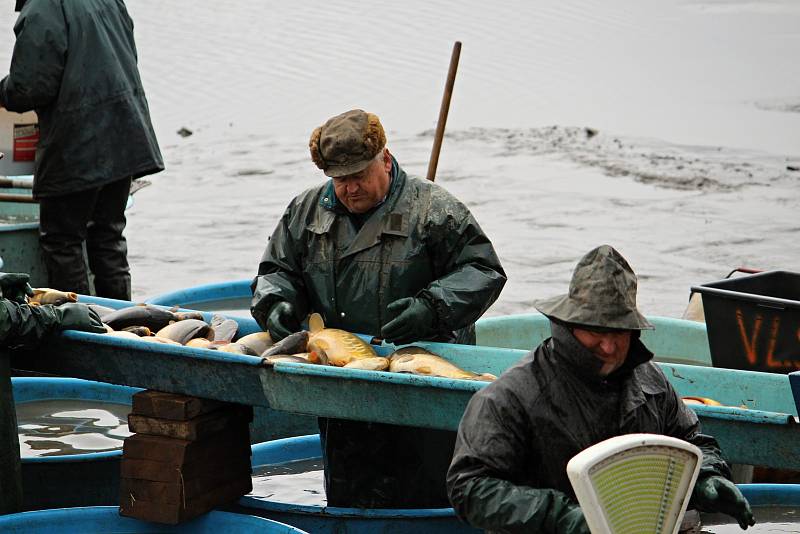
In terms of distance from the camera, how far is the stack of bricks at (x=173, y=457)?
4.69 metres

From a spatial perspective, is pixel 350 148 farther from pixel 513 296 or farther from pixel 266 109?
pixel 266 109

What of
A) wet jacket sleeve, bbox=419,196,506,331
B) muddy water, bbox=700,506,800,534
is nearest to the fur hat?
wet jacket sleeve, bbox=419,196,506,331

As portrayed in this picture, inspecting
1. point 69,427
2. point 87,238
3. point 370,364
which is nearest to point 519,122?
point 87,238

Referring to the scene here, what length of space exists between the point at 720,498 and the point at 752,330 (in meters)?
2.42

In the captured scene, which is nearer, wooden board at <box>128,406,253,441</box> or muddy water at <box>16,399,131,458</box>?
wooden board at <box>128,406,253,441</box>

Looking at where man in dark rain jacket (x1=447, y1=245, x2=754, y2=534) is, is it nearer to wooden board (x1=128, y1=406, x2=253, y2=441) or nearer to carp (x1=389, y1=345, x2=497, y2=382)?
carp (x1=389, y1=345, x2=497, y2=382)

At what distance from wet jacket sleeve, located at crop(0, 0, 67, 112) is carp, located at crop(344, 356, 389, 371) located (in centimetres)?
367

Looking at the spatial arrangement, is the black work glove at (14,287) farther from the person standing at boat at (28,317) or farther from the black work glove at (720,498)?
the black work glove at (720,498)

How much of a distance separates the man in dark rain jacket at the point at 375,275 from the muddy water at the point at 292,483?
0.53 metres

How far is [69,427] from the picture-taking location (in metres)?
6.33

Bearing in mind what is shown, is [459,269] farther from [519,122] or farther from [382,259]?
[519,122]

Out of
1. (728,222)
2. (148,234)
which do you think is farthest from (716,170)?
(148,234)

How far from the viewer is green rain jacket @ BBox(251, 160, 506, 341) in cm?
489

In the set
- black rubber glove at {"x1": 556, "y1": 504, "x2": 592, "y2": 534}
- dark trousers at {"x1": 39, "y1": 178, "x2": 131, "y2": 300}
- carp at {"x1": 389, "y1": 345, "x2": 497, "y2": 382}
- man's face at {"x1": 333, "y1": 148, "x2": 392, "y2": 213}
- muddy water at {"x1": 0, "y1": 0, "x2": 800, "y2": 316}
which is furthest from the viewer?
muddy water at {"x1": 0, "y1": 0, "x2": 800, "y2": 316}
